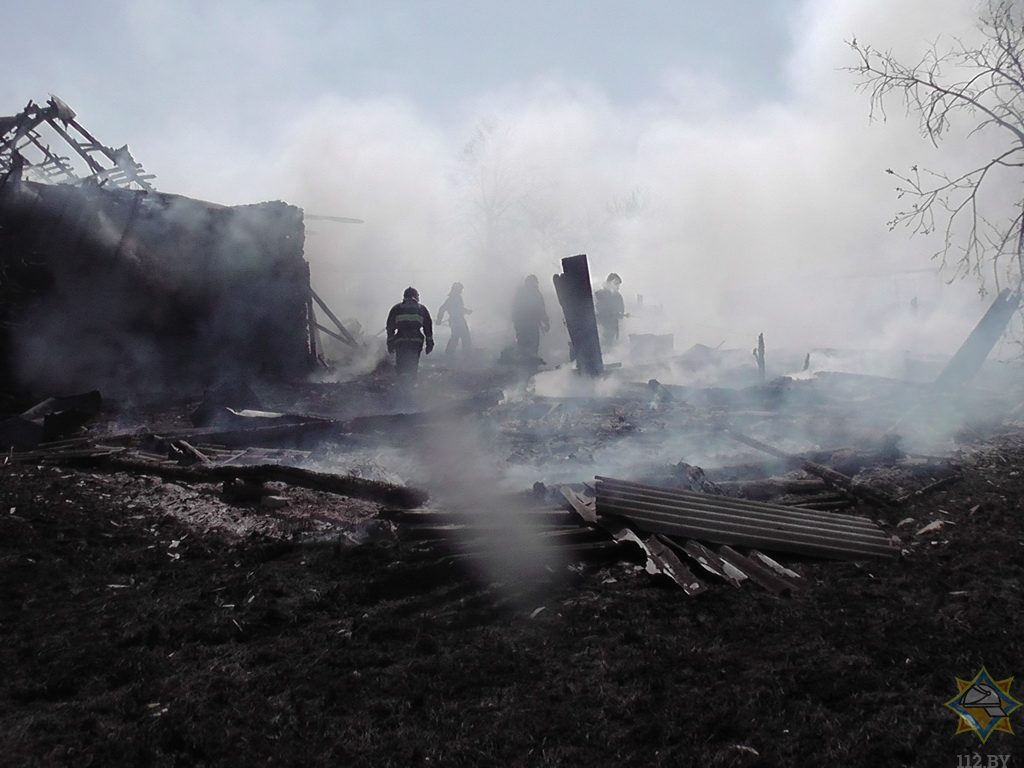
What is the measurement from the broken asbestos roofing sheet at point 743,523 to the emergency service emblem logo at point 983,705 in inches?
60.5

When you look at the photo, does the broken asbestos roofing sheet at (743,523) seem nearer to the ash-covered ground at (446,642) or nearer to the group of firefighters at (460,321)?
the ash-covered ground at (446,642)

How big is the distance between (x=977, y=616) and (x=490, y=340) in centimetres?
1844

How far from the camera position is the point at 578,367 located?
12078 mm

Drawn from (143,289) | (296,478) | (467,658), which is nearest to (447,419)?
(296,478)

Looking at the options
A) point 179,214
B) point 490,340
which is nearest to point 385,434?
point 179,214

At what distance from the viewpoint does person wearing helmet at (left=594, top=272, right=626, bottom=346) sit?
703 inches

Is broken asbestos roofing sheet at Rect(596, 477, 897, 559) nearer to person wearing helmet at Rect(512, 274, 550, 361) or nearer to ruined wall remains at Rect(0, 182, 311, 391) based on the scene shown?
ruined wall remains at Rect(0, 182, 311, 391)

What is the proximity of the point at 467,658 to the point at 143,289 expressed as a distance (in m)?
11.5

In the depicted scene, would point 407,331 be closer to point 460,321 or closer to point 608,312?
point 460,321

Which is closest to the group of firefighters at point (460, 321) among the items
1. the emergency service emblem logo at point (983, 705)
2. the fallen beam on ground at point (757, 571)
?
the fallen beam on ground at point (757, 571)

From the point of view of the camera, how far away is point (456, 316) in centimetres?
1712

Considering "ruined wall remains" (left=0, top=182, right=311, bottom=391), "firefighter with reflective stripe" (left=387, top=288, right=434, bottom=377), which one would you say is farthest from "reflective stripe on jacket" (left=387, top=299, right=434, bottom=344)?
"ruined wall remains" (left=0, top=182, right=311, bottom=391)

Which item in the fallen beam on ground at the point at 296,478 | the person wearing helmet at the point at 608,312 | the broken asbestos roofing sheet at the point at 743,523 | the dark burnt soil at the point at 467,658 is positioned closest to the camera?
the dark burnt soil at the point at 467,658

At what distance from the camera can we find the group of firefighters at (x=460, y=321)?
11.4 metres
